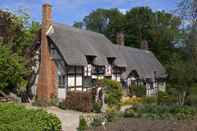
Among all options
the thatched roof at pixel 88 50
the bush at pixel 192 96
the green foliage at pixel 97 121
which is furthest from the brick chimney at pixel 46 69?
the green foliage at pixel 97 121

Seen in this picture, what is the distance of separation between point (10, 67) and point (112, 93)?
29.4 feet

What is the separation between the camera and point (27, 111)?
582 inches

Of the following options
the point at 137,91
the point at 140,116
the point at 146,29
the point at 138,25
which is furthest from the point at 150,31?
the point at 140,116

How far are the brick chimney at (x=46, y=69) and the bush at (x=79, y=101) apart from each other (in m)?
3.30

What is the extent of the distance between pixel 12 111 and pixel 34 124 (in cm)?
169

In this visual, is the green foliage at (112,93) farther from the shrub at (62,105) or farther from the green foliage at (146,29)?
the green foliage at (146,29)

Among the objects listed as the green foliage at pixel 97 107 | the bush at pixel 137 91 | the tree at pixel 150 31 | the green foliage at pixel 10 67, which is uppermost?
the tree at pixel 150 31

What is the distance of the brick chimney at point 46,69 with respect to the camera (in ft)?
120

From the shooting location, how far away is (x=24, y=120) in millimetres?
13297

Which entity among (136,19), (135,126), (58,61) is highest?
(136,19)

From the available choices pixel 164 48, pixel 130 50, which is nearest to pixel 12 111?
pixel 130 50

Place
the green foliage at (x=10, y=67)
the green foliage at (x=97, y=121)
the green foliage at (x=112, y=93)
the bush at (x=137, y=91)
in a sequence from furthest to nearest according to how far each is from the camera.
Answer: the bush at (x=137, y=91) → the green foliage at (x=112, y=93) → the green foliage at (x=10, y=67) → the green foliage at (x=97, y=121)

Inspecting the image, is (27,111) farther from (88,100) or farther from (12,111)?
(88,100)

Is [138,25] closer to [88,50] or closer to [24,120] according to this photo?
[88,50]
